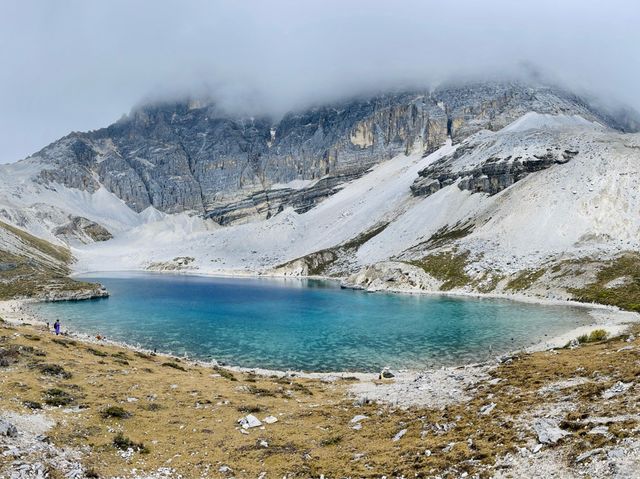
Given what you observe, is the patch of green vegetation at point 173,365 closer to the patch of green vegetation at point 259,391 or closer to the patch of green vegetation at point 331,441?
the patch of green vegetation at point 259,391

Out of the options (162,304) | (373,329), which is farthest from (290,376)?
(162,304)

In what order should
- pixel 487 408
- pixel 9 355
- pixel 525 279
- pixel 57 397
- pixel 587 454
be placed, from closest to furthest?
pixel 587 454 < pixel 487 408 < pixel 57 397 < pixel 9 355 < pixel 525 279

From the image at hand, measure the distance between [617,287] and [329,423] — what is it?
8750cm

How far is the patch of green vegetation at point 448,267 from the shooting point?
124 m

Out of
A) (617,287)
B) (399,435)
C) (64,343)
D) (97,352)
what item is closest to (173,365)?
(97,352)

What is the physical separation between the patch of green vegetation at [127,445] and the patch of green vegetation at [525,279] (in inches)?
4034

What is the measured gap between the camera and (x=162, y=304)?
354 feet

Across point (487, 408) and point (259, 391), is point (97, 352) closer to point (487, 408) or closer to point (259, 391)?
point (259, 391)

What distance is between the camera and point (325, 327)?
73500 millimetres

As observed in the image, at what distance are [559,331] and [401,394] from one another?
142 ft

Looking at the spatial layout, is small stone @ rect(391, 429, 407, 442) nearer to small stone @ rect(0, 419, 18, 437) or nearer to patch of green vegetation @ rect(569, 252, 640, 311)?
small stone @ rect(0, 419, 18, 437)

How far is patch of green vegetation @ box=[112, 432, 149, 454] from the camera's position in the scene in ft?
66.1

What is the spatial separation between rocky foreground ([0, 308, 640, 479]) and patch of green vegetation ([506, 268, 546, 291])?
79.6 metres

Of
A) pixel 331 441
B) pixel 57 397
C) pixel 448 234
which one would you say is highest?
pixel 448 234
